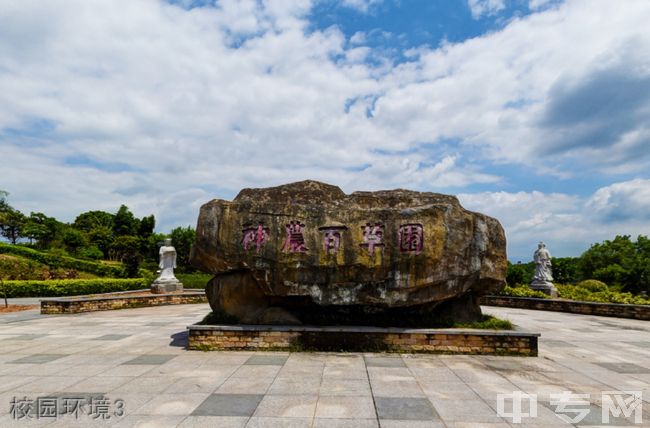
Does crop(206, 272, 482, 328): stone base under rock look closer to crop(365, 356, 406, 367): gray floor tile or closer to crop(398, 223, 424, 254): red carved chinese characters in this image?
crop(365, 356, 406, 367): gray floor tile

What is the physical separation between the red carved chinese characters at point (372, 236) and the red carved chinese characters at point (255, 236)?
1971mm

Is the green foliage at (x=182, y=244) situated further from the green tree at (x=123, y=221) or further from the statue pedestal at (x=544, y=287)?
the statue pedestal at (x=544, y=287)

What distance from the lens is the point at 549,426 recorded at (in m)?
4.20

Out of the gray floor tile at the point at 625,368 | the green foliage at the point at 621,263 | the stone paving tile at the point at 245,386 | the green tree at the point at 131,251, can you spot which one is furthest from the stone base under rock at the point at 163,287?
the green foliage at the point at 621,263

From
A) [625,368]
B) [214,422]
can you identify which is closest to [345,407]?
[214,422]

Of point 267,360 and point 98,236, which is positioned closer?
point 267,360

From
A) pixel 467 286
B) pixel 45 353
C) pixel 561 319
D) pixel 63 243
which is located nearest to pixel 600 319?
pixel 561 319

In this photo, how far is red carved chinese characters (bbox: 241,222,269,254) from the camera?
25.2 ft

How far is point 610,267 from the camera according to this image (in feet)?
91.4

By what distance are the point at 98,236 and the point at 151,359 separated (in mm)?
48110

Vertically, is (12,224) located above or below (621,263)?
above

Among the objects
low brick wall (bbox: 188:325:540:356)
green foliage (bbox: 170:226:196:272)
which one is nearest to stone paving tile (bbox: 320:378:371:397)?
low brick wall (bbox: 188:325:540:356)

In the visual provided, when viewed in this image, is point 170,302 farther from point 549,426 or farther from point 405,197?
point 549,426

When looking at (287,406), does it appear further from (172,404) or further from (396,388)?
(396,388)
